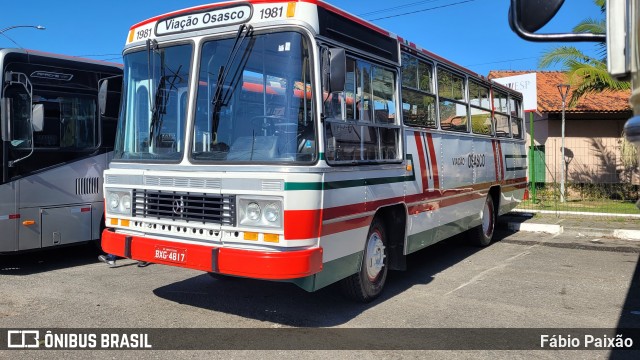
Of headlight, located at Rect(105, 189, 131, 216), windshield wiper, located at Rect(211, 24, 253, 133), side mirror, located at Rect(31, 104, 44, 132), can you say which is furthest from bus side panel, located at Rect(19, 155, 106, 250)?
windshield wiper, located at Rect(211, 24, 253, 133)

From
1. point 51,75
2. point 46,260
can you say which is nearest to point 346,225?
point 51,75

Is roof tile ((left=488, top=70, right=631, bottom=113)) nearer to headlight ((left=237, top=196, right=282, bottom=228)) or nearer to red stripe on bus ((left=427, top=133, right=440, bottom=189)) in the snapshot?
red stripe on bus ((left=427, top=133, right=440, bottom=189))

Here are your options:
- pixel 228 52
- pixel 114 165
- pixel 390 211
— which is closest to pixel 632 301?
pixel 390 211

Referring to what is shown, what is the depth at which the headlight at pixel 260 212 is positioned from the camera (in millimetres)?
4672

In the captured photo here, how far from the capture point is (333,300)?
6188mm

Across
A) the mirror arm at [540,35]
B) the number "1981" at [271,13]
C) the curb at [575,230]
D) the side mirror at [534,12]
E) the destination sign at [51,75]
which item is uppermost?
the number "1981" at [271,13]

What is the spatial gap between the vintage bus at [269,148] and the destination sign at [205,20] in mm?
14

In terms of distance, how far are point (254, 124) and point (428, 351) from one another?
2.60 m

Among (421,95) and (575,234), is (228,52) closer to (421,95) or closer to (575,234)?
(421,95)

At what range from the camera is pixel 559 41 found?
2.40 metres

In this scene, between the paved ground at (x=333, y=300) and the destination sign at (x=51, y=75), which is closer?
the paved ground at (x=333, y=300)

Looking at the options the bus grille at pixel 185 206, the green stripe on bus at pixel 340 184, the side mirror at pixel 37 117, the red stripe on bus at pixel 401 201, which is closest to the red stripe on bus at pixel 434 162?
the red stripe on bus at pixel 401 201

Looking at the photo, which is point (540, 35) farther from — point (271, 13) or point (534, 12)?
point (271, 13)

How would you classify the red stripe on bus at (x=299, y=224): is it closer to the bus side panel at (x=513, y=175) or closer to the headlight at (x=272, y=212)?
the headlight at (x=272, y=212)
